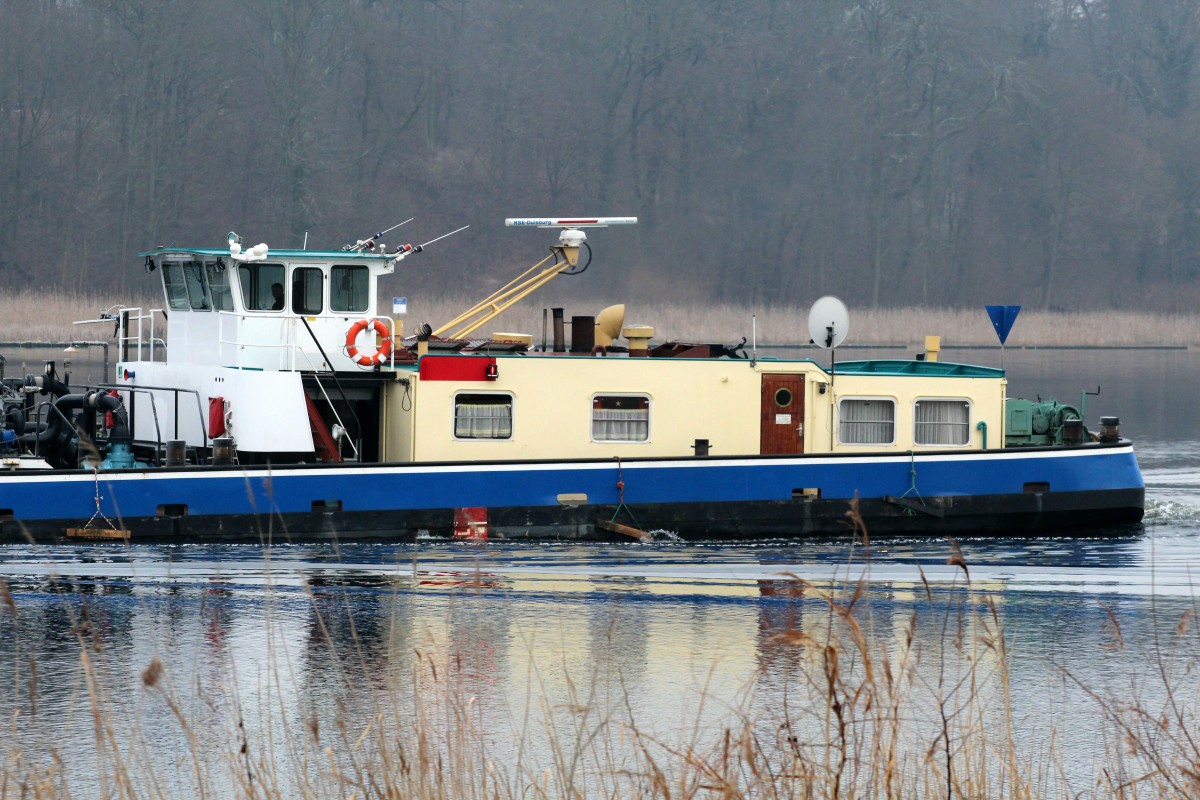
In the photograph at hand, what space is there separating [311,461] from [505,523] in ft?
7.69

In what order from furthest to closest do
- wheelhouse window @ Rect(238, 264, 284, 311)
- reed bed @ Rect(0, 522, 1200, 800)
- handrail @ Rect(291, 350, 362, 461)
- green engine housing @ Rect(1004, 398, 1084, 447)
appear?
green engine housing @ Rect(1004, 398, 1084, 447) → wheelhouse window @ Rect(238, 264, 284, 311) → handrail @ Rect(291, 350, 362, 461) → reed bed @ Rect(0, 522, 1200, 800)

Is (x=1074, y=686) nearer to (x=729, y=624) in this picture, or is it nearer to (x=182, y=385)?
(x=729, y=624)

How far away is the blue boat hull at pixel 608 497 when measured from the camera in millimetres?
17250

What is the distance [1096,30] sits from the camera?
77.7 metres

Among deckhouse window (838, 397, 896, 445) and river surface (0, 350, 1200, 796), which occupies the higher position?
deckhouse window (838, 397, 896, 445)

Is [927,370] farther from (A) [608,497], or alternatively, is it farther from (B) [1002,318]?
(A) [608,497]

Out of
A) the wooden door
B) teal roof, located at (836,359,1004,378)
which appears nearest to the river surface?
the wooden door

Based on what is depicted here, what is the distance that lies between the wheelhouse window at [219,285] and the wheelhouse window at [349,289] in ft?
3.84

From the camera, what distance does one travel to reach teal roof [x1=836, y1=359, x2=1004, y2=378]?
778 inches

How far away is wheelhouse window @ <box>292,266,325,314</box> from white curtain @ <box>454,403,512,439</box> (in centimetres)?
205

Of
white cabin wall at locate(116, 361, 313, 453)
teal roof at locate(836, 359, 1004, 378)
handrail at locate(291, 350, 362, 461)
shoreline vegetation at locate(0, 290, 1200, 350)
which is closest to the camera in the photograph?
white cabin wall at locate(116, 361, 313, 453)

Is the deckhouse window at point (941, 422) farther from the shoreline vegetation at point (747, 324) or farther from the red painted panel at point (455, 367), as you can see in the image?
the shoreline vegetation at point (747, 324)

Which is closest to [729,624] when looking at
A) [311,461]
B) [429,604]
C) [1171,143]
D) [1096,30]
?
[429,604]

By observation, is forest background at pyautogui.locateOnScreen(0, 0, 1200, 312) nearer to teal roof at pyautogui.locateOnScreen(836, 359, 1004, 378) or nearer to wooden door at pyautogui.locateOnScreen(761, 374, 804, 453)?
teal roof at pyautogui.locateOnScreen(836, 359, 1004, 378)
